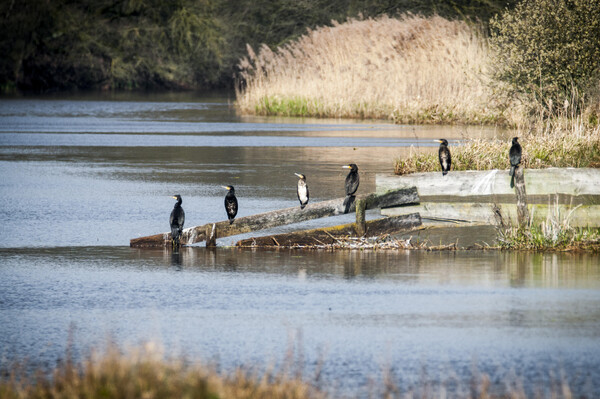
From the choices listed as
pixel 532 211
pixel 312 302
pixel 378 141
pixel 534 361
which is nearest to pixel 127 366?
pixel 534 361

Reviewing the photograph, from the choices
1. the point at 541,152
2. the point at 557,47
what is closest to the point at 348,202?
the point at 541,152

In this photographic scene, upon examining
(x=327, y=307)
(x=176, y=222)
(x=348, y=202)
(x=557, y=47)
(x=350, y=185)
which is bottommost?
(x=327, y=307)

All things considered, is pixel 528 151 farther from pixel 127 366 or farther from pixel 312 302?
pixel 127 366

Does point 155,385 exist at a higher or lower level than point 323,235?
lower

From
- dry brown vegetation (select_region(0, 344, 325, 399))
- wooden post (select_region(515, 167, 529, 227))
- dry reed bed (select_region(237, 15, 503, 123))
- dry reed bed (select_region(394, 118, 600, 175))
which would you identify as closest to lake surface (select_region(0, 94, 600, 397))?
wooden post (select_region(515, 167, 529, 227))

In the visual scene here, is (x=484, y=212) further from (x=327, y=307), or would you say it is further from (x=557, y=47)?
(x=557, y=47)

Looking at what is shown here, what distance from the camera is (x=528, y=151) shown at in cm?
1631

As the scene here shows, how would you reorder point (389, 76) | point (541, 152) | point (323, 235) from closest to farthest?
point (323, 235), point (541, 152), point (389, 76)

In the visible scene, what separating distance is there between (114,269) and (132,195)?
19.6 ft

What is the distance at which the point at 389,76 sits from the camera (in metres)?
34.2

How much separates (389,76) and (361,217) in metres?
23.2

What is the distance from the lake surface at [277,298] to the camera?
22.9 ft

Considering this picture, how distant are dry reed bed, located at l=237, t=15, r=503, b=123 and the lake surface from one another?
14588 millimetres

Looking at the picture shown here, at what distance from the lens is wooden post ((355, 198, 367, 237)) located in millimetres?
11477
